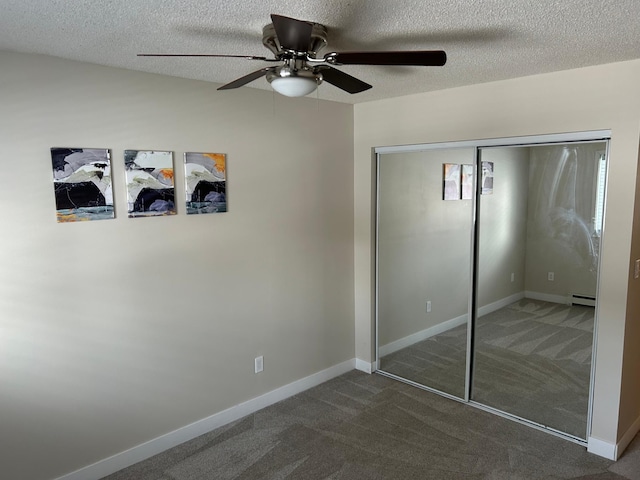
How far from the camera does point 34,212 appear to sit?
7.78 ft

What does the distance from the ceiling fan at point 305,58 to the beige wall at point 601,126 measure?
1.49 metres

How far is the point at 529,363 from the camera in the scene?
3.34m

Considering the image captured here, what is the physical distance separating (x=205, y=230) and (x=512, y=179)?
2.25 m

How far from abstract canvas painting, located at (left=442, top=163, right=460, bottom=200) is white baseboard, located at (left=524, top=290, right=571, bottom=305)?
93cm

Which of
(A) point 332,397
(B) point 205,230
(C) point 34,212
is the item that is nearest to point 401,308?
(A) point 332,397

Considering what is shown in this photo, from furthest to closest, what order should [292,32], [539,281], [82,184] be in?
[539,281] → [82,184] → [292,32]

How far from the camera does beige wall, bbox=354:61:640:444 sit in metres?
2.58

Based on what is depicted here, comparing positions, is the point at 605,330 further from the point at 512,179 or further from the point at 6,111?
the point at 6,111

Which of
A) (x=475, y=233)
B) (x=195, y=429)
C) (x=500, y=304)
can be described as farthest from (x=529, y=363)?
(x=195, y=429)

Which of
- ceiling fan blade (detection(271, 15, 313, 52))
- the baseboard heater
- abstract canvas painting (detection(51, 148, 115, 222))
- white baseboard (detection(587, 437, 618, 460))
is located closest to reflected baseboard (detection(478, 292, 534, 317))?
the baseboard heater

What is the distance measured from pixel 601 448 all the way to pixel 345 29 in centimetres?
296

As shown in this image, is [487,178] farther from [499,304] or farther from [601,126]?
[499,304]

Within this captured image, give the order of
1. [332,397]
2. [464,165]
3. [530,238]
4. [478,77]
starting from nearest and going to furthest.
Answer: [478,77] < [530,238] < [464,165] < [332,397]

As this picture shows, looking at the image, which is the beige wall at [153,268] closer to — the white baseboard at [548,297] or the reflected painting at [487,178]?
the reflected painting at [487,178]
